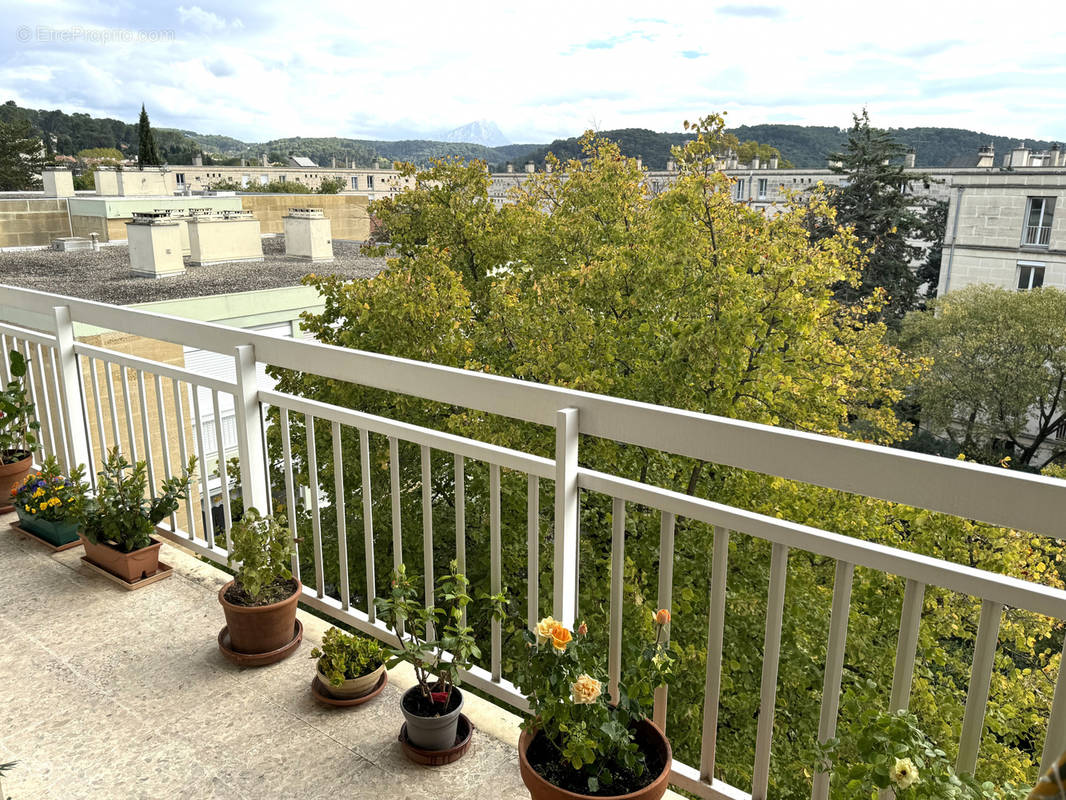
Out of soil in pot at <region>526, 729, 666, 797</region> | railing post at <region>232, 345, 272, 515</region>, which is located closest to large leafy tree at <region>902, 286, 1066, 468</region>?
railing post at <region>232, 345, 272, 515</region>

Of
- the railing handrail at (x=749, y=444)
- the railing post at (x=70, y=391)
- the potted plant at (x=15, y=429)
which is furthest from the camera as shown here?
the potted plant at (x=15, y=429)

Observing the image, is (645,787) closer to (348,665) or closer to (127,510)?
(348,665)

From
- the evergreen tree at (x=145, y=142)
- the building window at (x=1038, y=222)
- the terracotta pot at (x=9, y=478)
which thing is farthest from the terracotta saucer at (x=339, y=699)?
the evergreen tree at (x=145, y=142)

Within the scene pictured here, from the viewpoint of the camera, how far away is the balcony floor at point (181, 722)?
1.84 metres

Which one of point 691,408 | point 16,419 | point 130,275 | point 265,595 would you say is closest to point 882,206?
point 691,408

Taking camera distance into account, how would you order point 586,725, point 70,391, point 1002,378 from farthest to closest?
1. point 1002,378
2. point 70,391
3. point 586,725

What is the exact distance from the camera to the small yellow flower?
118 cm

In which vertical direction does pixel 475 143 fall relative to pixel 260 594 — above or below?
above

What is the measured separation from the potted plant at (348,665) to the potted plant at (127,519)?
0.97 m

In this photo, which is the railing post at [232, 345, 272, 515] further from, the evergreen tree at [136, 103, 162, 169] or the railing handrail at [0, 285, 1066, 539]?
the evergreen tree at [136, 103, 162, 169]

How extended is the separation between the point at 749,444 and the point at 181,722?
5.51ft

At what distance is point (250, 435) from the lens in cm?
251

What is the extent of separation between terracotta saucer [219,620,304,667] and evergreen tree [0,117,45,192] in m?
38.4

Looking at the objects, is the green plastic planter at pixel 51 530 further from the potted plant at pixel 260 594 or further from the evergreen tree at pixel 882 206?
the evergreen tree at pixel 882 206
